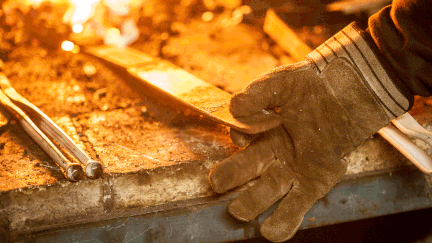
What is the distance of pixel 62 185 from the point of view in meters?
1.58

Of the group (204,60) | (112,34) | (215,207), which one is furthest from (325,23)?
(215,207)

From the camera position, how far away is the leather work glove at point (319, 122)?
1.68 meters

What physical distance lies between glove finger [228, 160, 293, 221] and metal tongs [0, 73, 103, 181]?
0.60 metres

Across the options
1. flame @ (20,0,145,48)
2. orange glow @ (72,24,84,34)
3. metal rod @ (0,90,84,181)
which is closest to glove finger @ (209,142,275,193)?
metal rod @ (0,90,84,181)

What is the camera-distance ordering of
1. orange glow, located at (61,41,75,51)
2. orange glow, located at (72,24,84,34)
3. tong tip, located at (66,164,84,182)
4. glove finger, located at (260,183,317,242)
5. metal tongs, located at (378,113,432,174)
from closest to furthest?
tong tip, located at (66,164,84,182), glove finger, located at (260,183,317,242), metal tongs, located at (378,113,432,174), orange glow, located at (61,41,75,51), orange glow, located at (72,24,84,34)

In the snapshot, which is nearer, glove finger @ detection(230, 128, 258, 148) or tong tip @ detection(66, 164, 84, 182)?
tong tip @ detection(66, 164, 84, 182)

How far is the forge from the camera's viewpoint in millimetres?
1613

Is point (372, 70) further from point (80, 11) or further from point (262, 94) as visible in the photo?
point (80, 11)

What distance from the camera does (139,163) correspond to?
1.75m

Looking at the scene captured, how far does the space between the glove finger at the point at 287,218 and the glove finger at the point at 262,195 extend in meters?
0.04

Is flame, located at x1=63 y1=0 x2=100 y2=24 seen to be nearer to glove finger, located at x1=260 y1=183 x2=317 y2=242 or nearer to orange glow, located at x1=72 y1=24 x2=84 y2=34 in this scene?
orange glow, located at x1=72 y1=24 x2=84 y2=34

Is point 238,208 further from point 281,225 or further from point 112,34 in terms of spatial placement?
point 112,34

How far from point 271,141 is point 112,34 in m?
2.22

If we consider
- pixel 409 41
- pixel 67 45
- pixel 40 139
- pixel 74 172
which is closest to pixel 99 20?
pixel 67 45
